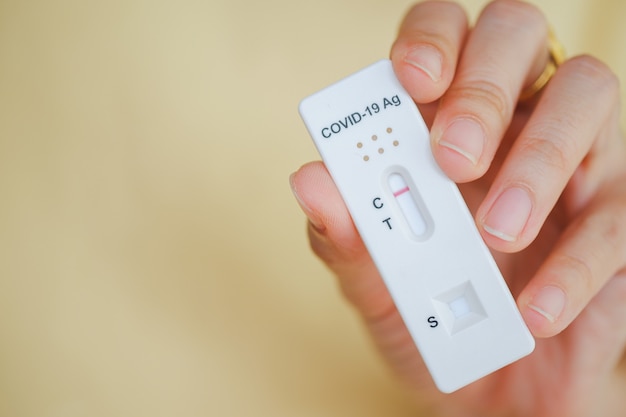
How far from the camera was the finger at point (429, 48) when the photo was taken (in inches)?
19.3

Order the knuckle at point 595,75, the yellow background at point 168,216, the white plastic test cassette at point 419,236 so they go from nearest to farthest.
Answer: the white plastic test cassette at point 419,236
the knuckle at point 595,75
the yellow background at point 168,216

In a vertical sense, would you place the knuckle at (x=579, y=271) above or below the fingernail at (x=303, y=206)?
below

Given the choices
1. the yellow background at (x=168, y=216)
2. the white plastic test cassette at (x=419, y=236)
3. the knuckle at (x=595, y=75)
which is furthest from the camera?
Result: the yellow background at (x=168, y=216)

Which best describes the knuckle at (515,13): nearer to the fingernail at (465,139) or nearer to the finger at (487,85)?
the finger at (487,85)

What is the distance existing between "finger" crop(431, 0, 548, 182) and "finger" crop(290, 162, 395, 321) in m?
0.08

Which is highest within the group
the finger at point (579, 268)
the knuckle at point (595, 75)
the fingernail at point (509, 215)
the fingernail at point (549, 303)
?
the fingernail at point (509, 215)

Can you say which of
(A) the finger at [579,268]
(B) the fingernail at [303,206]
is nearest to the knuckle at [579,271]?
(A) the finger at [579,268]


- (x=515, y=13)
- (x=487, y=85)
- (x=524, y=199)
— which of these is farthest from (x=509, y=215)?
(x=515, y=13)

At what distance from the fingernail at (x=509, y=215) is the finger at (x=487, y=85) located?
→ 0.03 m

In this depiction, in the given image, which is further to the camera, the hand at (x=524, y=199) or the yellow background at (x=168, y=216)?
the yellow background at (x=168, y=216)

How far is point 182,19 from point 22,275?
1.25 ft

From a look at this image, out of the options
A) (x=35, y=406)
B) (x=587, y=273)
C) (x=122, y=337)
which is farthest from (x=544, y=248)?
(x=35, y=406)

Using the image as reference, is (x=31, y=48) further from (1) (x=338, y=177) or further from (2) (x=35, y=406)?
(1) (x=338, y=177)

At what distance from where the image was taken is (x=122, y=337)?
0.82 metres
